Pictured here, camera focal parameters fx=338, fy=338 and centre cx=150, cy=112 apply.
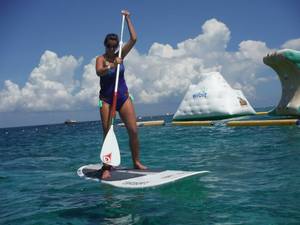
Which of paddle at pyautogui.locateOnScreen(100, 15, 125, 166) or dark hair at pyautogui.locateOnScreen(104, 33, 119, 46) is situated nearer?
paddle at pyautogui.locateOnScreen(100, 15, 125, 166)

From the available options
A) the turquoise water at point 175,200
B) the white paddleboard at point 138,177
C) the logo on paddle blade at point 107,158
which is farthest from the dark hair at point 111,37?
the turquoise water at point 175,200

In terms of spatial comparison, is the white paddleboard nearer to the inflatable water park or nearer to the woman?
the woman

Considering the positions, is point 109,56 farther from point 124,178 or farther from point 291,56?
point 291,56

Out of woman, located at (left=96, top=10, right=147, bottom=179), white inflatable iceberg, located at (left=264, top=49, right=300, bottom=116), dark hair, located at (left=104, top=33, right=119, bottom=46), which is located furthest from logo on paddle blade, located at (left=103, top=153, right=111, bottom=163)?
white inflatable iceberg, located at (left=264, top=49, right=300, bottom=116)

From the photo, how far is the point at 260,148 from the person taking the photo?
10.2 metres

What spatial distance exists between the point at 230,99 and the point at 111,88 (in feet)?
80.1

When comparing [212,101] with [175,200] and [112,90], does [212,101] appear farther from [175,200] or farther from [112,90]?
[175,200]

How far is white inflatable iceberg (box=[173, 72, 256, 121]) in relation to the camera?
2914 centimetres

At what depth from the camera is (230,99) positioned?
29.5 meters

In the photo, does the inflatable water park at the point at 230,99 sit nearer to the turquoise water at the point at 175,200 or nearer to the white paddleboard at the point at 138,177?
the turquoise water at the point at 175,200

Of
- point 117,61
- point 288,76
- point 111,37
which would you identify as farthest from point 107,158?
point 288,76

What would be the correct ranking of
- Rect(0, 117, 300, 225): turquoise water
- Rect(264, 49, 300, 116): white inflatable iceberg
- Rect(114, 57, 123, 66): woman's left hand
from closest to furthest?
Rect(0, 117, 300, 225): turquoise water → Rect(114, 57, 123, 66): woman's left hand → Rect(264, 49, 300, 116): white inflatable iceberg

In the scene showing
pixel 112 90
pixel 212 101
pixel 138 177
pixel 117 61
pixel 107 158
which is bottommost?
pixel 138 177

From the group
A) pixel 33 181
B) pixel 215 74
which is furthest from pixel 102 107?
pixel 215 74
